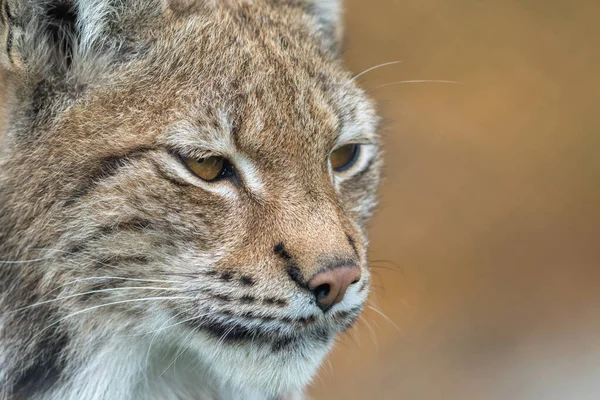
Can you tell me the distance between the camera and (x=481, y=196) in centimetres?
1012

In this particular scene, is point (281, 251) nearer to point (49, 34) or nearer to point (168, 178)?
point (168, 178)

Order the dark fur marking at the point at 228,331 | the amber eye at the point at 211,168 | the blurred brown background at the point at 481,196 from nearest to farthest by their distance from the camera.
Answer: the dark fur marking at the point at 228,331 < the amber eye at the point at 211,168 < the blurred brown background at the point at 481,196

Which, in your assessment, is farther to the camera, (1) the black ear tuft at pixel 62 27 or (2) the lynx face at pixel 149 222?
(1) the black ear tuft at pixel 62 27

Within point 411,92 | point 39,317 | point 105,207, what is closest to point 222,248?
point 105,207

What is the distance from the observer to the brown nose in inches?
124

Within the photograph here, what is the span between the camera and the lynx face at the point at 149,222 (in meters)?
3.26

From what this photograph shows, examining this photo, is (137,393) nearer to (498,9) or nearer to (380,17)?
(380,17)

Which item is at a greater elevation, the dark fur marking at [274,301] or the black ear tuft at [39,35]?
the black ear tuft at [39,35]

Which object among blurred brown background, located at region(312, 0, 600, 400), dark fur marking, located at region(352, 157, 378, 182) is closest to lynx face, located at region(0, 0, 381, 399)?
dark fur marking, located at region(352, 157, 378, 182)

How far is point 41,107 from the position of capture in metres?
3.36

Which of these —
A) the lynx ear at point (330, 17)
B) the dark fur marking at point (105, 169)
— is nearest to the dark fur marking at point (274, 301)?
the dark fur marking at point (105, 169)

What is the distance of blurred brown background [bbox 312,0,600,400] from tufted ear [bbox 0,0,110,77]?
5.81 meters

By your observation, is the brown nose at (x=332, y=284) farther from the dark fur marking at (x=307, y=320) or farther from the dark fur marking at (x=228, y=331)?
the dark fur marking at (x=228, y=331)

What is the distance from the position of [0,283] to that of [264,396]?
129cm
